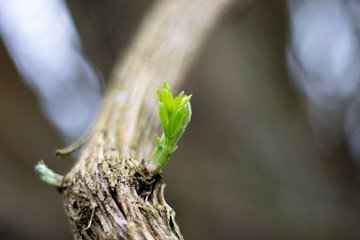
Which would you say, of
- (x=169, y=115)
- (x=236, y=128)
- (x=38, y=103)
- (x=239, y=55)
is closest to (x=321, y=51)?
(x=239, y=55)

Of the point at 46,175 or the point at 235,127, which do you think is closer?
the point at 46,175

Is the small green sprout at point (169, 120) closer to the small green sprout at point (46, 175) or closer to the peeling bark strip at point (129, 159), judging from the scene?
the peeling bark strip at point (129, 159)

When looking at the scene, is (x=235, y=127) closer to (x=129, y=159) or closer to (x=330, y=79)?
(x=330, y=79)

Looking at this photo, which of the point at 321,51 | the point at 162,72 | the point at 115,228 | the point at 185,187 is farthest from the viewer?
the point at 321,51

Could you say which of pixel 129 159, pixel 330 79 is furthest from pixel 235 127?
pixel 129 159

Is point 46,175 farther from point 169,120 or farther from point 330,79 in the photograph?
point 330,79

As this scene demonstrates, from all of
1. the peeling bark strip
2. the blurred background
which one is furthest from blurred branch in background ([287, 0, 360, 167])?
the peeling bark strip

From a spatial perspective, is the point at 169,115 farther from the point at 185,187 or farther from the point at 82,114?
the point at 82,114
